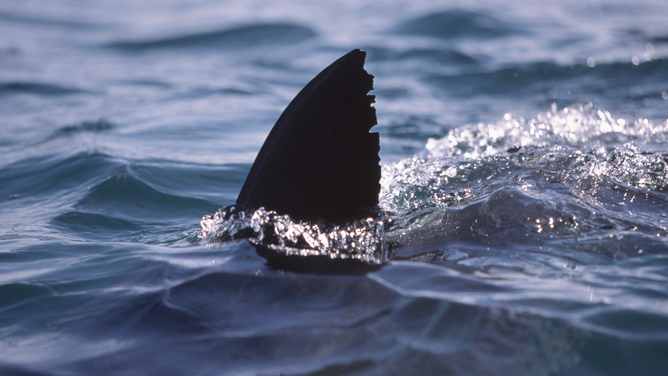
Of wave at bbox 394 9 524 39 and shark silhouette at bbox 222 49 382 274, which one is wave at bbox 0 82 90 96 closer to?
wave at bbox 394 9 524 39

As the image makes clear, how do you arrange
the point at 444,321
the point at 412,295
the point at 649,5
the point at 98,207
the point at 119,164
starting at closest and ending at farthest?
the point at 444,321 < the point at 412,295 < the point at 98,207 < the point at 119,164 < the point at 649,5

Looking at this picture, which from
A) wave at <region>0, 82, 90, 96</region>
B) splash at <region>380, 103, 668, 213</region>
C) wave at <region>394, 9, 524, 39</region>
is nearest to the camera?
splash at <region>380, 103, 668, 213</region>

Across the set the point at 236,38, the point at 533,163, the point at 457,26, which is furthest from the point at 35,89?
the point at 533,163

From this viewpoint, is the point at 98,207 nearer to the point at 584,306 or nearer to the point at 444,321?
the point at 444,321

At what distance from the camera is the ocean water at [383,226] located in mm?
2209

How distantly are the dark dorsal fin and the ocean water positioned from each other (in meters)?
0.35

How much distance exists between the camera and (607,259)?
9.16ft

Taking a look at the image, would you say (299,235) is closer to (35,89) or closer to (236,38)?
(35,89)

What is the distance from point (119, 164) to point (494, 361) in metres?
4.56

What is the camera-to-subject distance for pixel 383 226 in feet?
10.7


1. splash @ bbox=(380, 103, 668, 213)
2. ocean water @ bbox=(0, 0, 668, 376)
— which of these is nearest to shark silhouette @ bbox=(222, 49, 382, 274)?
ocean water @ bbox=(0, 0, 668, 376)

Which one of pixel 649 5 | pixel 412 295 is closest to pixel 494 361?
pixel 412 295

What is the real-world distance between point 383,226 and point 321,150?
1.94 ft

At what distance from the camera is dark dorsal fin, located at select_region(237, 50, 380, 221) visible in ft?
9.65
